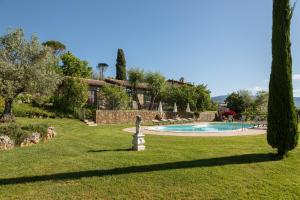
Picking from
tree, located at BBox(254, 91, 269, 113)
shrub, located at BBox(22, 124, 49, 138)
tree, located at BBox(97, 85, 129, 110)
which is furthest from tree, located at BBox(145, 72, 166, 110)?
shrub, located at BBox(22, 124, 49, 138)

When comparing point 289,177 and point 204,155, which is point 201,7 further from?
point 289,177

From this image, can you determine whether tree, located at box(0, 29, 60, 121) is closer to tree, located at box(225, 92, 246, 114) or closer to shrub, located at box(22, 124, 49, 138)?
shrub, located at box(22, 124, 49, 138)

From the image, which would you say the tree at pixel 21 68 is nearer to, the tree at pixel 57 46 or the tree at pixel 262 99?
the tree at pixel 57 46

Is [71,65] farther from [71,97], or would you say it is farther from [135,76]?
[71,97]

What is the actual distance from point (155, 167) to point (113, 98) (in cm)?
2276

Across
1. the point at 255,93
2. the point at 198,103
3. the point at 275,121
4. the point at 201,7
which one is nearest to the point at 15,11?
the point at 201,7

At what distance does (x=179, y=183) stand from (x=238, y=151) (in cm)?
479

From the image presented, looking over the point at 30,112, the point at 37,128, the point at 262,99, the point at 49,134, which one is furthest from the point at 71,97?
the point at 262,99

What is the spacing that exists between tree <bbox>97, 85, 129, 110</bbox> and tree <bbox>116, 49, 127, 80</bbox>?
17.2 metres

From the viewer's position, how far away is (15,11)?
1792 cm

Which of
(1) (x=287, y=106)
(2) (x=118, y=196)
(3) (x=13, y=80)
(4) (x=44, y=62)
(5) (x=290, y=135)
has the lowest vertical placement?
(2) (x=118, y=196)

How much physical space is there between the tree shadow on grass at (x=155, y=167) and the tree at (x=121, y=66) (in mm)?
39830

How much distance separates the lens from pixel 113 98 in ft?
97.4

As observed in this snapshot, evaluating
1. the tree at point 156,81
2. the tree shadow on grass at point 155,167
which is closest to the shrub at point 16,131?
the tree shadow on grass at point 155,167
